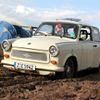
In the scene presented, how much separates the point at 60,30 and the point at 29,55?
6.07 ft

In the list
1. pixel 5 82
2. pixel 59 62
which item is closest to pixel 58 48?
pixel 59 62

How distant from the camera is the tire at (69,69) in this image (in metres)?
11.3

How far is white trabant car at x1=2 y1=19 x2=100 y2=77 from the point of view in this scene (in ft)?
35.6

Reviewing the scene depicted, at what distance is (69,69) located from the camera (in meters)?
11.6

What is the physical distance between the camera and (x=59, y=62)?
428 inches

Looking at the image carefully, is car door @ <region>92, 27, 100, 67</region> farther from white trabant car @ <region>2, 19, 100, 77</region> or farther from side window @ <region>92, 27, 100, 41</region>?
white trabant car @ <region>2, 19, 100, 77</region>

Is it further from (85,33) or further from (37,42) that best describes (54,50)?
(85,33)

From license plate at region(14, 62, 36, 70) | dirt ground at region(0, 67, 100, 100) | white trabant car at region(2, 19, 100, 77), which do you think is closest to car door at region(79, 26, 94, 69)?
white trabant car at region(2, 19, 100, 77)

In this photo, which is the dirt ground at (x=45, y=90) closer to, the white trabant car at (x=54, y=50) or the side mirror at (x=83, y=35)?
the white trabant car at (x=54, y=50)

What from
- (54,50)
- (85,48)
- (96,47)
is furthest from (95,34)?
(54,50)

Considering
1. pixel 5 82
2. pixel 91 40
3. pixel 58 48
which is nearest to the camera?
pixel 5 82

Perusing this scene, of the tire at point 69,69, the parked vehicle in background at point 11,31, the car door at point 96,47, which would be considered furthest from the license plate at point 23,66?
the parked vehicle in background at point 11,31

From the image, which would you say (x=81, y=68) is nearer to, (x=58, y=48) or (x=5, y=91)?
(x=58, y=48)

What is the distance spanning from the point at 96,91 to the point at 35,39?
11.0ft
